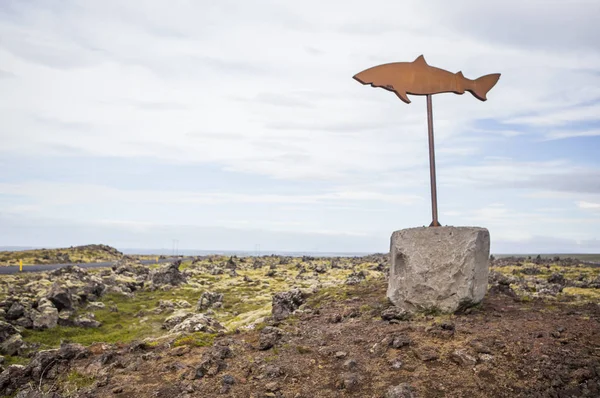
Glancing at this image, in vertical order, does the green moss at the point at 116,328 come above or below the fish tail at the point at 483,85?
below

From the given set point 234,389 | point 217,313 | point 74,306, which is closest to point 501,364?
point 234,389

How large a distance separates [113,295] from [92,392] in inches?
922

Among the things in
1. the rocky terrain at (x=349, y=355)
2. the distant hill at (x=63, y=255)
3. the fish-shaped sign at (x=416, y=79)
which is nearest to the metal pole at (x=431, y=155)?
the fish-shaped sign at (x=416, y=79)

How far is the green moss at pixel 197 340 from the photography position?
589 inches

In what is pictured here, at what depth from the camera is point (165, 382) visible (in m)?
12.2

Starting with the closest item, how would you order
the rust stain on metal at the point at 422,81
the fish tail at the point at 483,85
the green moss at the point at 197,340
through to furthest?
1. the green moss at the point at 197,340
2. the rust stain on metal at the point at 422,81
3. the fish tail at the point at 483,85

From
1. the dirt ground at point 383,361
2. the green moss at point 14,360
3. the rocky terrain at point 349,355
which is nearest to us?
the dirt ground at point 383,361

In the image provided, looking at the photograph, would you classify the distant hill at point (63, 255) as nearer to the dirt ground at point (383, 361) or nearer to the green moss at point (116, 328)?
the green moss at point (116, 328)

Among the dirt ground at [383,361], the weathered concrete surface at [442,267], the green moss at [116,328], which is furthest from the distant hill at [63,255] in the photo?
the weathered concrete surface at [442,267]

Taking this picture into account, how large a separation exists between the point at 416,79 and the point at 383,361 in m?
10.0

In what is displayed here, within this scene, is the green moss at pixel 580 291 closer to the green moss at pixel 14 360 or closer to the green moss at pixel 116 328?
the green moss at pixel 116 328

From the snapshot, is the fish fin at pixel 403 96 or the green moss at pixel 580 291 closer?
the fish fin at pixel 403 96

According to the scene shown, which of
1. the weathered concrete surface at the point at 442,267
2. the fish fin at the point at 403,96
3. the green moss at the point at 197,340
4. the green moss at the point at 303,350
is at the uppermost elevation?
the fish fin at the point at 403,96

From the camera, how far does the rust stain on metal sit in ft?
53.6
